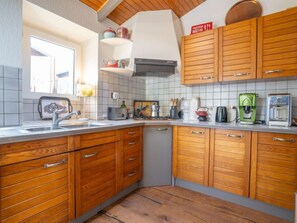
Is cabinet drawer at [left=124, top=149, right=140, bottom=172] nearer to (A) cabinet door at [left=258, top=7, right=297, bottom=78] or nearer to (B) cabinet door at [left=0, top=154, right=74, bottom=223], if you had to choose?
(B) cabinet door at [left=0, top=154, right=74, bottom=223]

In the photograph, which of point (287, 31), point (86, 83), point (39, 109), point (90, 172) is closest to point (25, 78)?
point (39, 109)

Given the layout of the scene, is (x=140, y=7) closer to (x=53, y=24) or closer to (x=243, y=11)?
(x=53, y=24)

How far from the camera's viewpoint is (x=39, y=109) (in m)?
1.74

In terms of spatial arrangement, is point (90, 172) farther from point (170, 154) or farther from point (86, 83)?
point (86, 83)

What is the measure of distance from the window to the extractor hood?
87 cm

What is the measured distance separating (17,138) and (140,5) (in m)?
2.14

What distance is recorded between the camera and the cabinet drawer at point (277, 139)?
1382mm

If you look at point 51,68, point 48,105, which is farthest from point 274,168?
point 51,68

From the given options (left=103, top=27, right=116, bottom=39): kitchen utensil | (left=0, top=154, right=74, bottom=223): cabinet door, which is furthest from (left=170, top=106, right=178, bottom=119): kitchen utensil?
(left=0, top=154, right=74, bottom=223): cabinet door

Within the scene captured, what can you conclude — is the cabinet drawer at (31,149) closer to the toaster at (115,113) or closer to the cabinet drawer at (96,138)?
the cabinet drawer at (96,138)

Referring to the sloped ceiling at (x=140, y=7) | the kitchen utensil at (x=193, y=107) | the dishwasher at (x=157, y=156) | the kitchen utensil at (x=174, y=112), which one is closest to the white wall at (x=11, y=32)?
the sloped ceiling at (x=140, y=7)

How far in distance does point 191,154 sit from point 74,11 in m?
2.17

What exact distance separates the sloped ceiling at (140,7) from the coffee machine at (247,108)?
1533 mm

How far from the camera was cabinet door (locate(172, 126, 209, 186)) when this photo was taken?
1.82 meters
